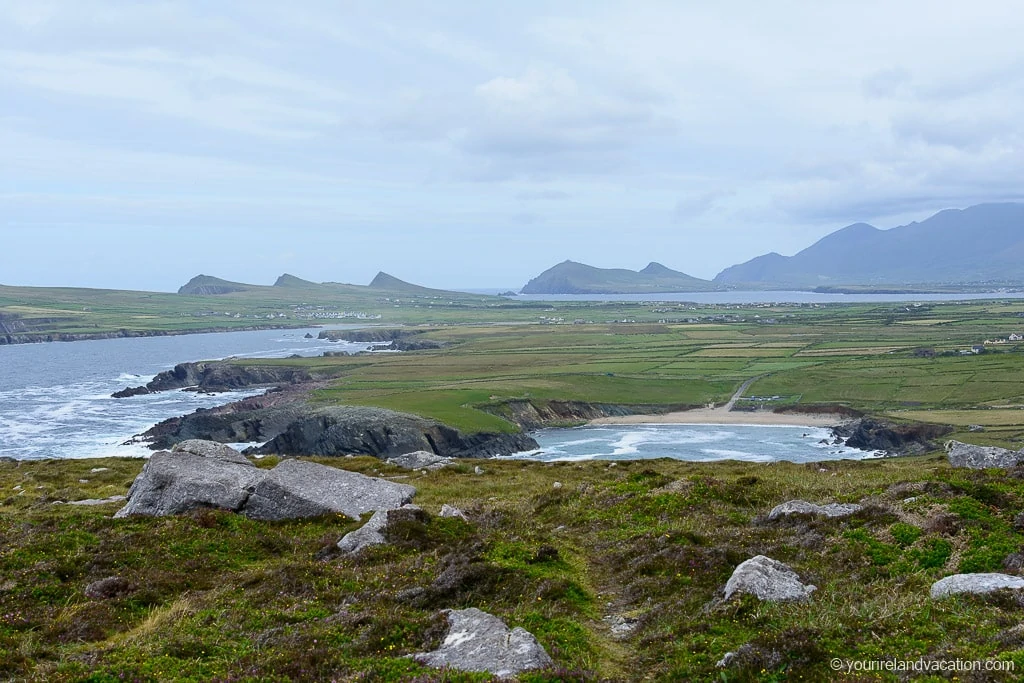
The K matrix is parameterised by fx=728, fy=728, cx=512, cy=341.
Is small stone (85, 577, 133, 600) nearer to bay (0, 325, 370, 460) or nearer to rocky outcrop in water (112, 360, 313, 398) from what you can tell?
bay (0, 325, 370, 460)

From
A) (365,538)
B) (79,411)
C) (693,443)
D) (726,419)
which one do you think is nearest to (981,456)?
(365,538)

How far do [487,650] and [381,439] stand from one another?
289ft

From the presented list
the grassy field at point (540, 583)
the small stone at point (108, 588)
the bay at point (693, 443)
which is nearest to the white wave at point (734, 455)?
the bay at point (693, 443)

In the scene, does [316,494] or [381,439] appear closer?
[316,494]

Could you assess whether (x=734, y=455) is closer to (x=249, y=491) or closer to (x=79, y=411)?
(x=249, y=491)

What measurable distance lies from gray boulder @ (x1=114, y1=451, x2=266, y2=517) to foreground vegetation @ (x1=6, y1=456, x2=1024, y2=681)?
147 cm

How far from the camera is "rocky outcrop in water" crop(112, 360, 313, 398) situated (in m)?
171

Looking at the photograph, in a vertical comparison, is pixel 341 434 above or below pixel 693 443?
above

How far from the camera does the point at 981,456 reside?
132ft

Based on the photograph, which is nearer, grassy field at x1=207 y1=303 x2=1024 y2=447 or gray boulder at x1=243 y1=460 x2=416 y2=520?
gray boulder at x1=243 y1=460 x2=416 y2=520

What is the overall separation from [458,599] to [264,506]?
12171 mm

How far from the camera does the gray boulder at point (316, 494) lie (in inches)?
1049

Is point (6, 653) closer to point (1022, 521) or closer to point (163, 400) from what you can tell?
point (1022, 521)

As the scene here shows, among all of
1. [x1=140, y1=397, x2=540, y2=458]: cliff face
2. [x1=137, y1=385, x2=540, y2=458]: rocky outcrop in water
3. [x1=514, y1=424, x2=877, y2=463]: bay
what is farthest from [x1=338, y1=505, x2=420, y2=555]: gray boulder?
[x1=140, y1=397, x2=540, y2=458]: cliff face
